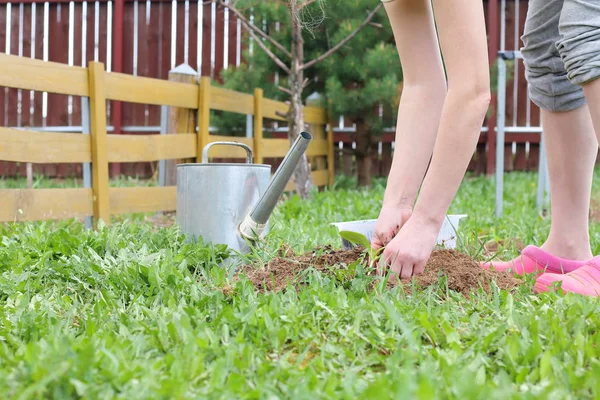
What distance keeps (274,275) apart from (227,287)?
176 millimetres

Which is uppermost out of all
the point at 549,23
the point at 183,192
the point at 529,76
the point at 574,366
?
the point at 549,23

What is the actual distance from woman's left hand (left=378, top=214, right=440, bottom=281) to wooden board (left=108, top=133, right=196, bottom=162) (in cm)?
256

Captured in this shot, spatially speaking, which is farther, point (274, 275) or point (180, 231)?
point (180, 231)

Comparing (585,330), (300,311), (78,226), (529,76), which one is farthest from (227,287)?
(78,226)

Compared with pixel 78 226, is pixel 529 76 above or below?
above

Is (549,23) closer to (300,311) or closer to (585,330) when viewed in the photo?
(585,330)

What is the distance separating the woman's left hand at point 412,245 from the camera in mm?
1677

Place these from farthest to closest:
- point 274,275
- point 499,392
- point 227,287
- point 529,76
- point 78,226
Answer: point 78,226
point 529,76
point 274,275
point 227,287
point 499,392

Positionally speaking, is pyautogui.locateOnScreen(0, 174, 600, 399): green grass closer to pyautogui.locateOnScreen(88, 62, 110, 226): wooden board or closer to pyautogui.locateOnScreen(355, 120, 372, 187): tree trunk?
pyautogui.locateOnScreen(88, 62, 110, 226): wooden board

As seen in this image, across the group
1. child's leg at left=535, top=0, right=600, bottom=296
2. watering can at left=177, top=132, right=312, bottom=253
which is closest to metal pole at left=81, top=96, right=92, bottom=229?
watering can at left=177, top=132, right=312, bottom=253

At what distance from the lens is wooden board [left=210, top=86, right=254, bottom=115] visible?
4.98 meters

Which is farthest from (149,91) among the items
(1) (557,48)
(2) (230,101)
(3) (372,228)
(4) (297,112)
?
(1) (557,48)

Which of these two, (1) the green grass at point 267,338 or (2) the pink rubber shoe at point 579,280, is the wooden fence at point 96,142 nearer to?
(1) the green grass at point 267,338

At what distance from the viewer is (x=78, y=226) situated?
3.32 m
